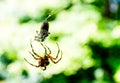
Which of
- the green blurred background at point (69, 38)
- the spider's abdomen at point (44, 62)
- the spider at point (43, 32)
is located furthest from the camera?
the green blurred background at point (69, 38)

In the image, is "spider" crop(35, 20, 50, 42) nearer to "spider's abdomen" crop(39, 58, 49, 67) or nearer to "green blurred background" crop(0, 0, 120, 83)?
"spider's abdomen" crop(39, 58, 49, 67)

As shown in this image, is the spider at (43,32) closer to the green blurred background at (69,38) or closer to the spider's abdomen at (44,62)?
the spider's abdomen at (44,62)

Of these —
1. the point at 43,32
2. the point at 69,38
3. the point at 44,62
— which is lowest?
the point at 69,38

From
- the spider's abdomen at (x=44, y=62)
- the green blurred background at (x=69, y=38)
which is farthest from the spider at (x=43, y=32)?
the green blurred background at (x=69, y=38)

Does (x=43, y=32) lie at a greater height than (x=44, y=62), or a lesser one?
greater

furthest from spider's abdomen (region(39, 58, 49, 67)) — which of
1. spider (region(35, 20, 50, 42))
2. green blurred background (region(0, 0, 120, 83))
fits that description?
green blurred background (region(0, 0, 120, 83))

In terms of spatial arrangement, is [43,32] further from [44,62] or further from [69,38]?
[69,38]

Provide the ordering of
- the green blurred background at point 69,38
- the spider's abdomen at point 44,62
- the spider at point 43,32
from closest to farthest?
the spider at point 43,32 → the spider's abdomen at point 44,62 → the green blurred background at point 69,38

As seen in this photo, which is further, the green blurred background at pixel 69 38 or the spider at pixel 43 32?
the green blurred background at pixel 69 38

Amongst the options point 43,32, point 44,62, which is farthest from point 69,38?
point 43,32
